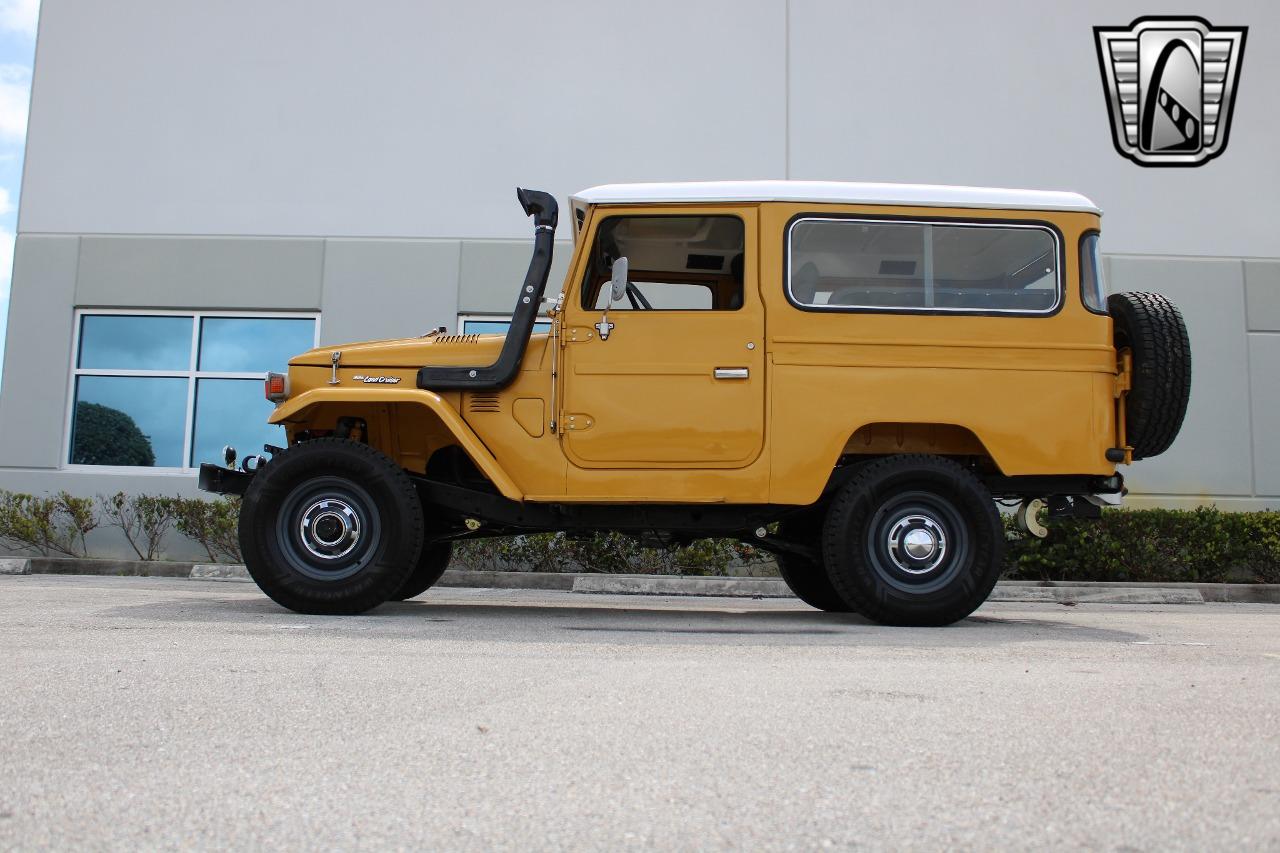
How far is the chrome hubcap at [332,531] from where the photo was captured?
18.8 ft

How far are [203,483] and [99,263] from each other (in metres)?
7.96

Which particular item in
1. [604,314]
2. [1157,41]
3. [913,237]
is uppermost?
[1157,41]

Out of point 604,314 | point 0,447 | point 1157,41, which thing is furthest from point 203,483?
point 1157,41

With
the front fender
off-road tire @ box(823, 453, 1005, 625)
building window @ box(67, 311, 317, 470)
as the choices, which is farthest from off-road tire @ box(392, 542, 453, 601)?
building window @ box(67, 311, 317, 470)

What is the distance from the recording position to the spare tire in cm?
573

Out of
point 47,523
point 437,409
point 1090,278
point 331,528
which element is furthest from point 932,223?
point 47,523

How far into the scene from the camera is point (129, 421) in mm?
12406

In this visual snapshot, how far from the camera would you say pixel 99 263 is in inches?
490

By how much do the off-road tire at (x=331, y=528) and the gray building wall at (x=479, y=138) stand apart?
659cm

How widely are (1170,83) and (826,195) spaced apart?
9.22 meters

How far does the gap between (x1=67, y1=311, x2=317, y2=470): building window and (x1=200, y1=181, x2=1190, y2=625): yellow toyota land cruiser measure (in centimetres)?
681

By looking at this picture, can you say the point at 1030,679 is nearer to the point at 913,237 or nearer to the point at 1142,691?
the point at 1142,691

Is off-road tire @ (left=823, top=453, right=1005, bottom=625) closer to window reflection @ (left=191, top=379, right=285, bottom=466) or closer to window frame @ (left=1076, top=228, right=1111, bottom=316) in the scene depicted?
window frame @ (left=1076, top=228, right=1111, bottom=316)

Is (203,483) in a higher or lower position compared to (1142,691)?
higher
